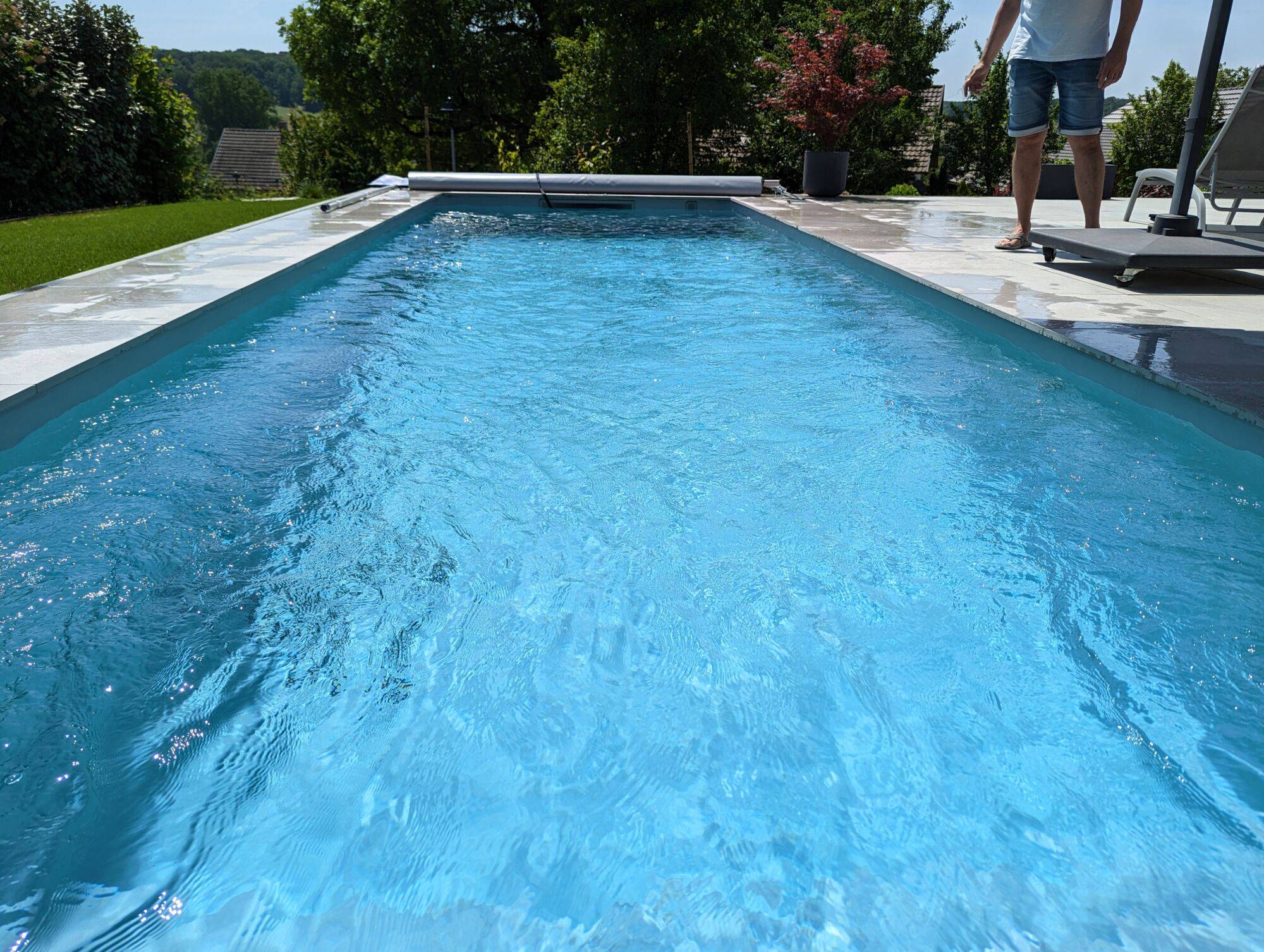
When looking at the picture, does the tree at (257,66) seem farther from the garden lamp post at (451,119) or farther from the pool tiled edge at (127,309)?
the pool tiled edge at (127,309)

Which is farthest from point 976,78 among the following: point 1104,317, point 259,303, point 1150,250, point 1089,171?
point 259,303

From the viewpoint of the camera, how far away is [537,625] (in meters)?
2.02

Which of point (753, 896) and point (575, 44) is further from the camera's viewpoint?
point (575, 44)

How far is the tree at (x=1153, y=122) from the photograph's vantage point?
17344mm

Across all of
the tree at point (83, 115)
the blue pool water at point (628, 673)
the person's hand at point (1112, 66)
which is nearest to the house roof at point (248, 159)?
the tree at point (83, 115)

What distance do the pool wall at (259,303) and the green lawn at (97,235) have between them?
37 centimetres

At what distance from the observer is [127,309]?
3828 mm

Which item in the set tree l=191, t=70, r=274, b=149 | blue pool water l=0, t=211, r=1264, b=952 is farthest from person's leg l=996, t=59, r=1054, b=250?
tree l=191, t=70, r=274, b=149

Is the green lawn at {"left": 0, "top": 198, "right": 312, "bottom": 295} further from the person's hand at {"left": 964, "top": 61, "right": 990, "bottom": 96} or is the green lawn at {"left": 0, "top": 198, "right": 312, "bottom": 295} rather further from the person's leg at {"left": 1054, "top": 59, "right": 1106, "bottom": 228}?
the person's leg at {"left": 1054, "top": 59, "right": 1106, "bottom": 228}

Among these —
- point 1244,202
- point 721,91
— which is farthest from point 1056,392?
point 721,91

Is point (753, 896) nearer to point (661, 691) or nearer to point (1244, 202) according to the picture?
point (661, 691)

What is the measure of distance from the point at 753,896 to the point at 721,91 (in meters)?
12.1

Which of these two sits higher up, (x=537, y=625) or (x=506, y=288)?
(x=506, y=288)

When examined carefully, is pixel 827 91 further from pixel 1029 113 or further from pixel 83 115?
pixel 83 115
